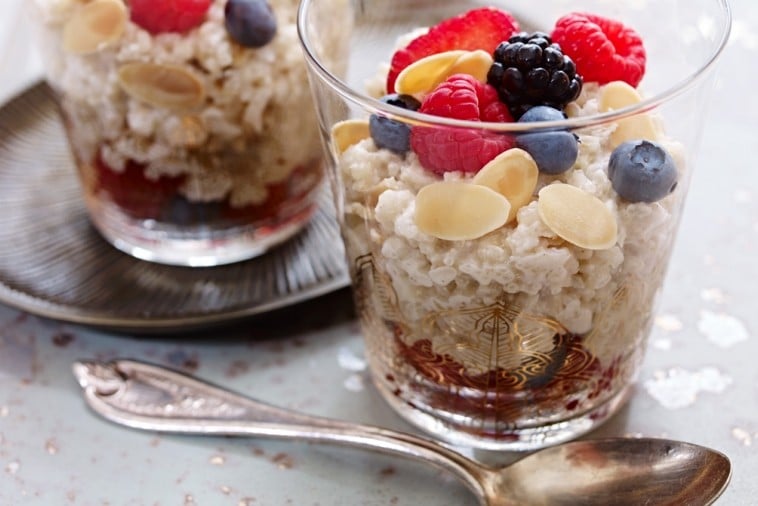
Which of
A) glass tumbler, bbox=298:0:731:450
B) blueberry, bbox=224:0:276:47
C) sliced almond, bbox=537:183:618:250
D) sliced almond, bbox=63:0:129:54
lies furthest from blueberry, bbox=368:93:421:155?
sliced almond, bbox=63:0:129:54

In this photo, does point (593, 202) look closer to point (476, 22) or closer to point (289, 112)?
point (476, 22)

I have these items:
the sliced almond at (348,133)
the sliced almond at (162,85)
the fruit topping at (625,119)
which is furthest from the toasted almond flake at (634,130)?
the sliced almond at (162,85)

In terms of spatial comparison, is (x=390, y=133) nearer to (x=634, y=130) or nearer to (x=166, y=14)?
(x=634, y=130)

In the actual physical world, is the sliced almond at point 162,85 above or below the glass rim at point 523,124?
below

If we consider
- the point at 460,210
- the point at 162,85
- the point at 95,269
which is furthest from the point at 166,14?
the point at 460,210

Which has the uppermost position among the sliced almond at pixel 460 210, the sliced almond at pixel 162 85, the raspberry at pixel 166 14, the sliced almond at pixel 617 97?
the sliced almond at pixel 617 97

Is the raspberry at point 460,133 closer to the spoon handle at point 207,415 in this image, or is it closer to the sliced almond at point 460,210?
the sliced almond at point 460,210
